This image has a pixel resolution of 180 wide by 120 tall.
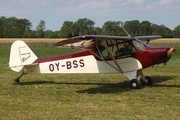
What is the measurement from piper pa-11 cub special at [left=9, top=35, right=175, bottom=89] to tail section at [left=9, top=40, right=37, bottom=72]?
0.05 metres

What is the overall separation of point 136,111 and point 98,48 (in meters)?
4.56

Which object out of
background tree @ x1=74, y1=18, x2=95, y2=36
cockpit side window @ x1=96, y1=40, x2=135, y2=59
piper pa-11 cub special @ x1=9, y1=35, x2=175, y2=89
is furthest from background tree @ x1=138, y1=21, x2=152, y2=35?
cockpit side window @ x1=96, y1=40, x2=135, y2=59

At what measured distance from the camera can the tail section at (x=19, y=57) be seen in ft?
42.6

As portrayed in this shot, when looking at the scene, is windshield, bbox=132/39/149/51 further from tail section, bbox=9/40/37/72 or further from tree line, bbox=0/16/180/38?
tree line, bbox=0/16/180/38

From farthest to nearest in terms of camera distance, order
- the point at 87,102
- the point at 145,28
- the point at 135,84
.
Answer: the point at 145,28 → the point at 135,84 → the point at 87,102

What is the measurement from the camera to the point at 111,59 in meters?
11.7

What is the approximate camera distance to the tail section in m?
13.0

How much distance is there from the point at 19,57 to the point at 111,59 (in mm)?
4003

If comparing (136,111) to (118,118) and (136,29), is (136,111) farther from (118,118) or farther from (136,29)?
(136,29)

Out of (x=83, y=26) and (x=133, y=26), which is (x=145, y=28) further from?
(x=83, y=26)

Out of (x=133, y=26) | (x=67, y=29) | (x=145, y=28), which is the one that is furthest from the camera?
(x=67, y=29)

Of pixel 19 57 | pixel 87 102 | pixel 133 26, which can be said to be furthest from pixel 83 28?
pixel 87 102

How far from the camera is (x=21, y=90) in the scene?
36.7ft

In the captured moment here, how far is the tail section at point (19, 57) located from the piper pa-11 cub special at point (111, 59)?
0.05 meters
